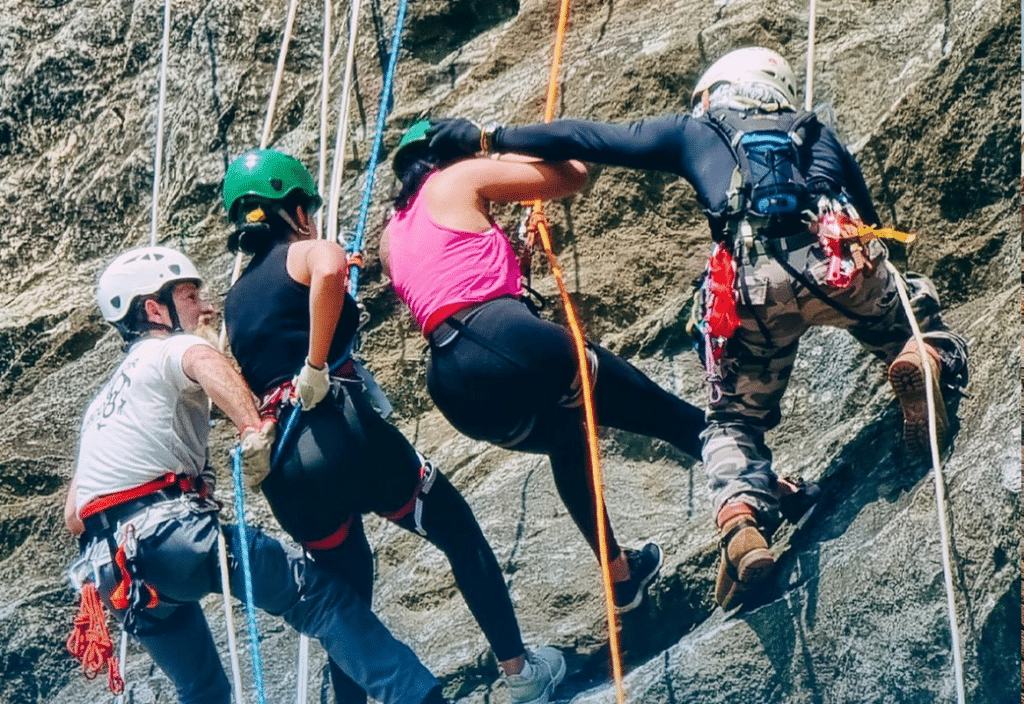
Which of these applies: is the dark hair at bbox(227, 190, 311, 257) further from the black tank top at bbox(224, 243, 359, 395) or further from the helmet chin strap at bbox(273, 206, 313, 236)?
the black tank top at bbox(224, 243, 359, 395)

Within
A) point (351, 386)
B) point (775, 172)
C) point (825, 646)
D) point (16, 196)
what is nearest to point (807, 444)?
point (825, 646)

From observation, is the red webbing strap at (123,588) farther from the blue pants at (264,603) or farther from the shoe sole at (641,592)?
the shoe sole at (641,592)

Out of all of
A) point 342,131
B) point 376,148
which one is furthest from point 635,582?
point 342,131

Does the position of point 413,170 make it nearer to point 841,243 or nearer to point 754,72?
point 754,72

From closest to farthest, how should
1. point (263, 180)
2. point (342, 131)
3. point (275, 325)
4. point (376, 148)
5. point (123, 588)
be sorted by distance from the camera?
point (123, 588) < point (275, 325) < point (263, 180) < point (376, 148) < point (342, 131)

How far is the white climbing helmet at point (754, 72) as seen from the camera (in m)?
4.75

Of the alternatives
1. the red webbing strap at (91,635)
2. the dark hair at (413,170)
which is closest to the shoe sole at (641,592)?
the dark hair at (413,170)

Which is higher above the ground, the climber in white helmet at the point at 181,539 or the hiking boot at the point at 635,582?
the climber in white helmet at the point at 181,539

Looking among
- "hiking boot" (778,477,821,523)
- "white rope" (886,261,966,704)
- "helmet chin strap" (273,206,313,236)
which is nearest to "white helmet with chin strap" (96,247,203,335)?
"helmet chin strap" (273,206,313,236)

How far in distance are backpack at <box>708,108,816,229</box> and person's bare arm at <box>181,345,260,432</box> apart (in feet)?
5.13

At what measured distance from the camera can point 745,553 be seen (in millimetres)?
4512

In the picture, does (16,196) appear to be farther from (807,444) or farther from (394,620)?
(807,444)

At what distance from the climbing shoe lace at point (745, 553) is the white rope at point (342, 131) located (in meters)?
2.10

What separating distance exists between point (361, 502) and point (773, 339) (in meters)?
1.45
